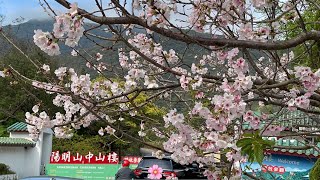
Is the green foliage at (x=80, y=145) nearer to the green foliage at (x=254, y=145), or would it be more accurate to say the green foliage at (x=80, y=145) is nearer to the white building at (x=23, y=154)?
the white building at (x=23, y=154)

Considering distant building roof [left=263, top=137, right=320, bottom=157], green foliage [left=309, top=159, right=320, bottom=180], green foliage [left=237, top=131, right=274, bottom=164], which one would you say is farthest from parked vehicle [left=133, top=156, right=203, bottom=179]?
green foliage [left=237, top=131, right=274, bottom=164]

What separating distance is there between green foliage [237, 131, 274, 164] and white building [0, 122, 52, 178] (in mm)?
17636

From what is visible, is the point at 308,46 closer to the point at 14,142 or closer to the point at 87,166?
the point at 87,166

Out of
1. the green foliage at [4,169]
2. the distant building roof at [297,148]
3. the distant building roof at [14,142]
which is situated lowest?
the green foliage at [4,169]

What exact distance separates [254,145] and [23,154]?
62.1ft

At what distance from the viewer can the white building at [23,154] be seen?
1954cm

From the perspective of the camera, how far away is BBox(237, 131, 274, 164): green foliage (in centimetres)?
246

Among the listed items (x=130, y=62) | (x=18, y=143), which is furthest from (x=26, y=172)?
(x=130, y=62)

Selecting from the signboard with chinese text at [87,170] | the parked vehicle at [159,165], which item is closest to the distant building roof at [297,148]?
the parked vehicle at [159,165]

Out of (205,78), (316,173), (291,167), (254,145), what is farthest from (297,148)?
(291,167)

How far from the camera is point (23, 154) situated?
66.8 feet

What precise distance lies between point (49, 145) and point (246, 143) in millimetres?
20110

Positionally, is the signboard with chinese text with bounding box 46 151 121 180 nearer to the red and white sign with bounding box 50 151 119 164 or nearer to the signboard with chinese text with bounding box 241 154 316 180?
the red and white sign with bounding box 50 151 119 164

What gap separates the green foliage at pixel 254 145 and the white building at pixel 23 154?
57.9ft
